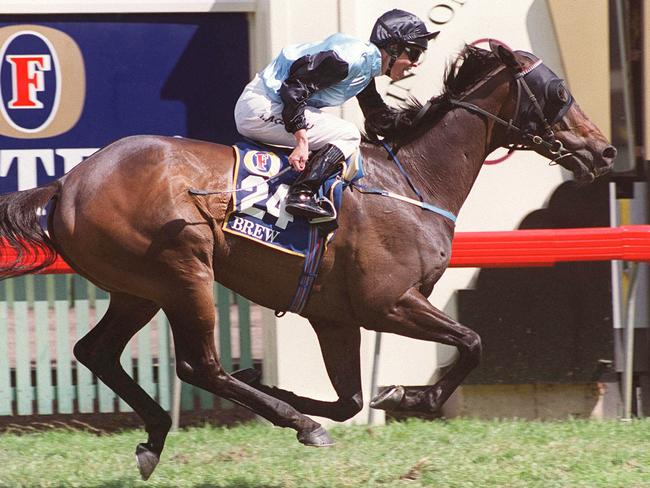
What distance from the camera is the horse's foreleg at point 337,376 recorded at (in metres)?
5.50

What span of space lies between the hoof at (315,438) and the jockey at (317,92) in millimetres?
981

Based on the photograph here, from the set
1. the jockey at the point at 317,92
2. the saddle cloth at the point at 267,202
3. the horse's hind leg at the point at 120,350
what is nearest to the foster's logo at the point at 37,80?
the horse's hind leg at the point at 120,350

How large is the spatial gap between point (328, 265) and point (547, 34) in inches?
113

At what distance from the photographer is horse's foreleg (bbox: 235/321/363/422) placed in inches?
216

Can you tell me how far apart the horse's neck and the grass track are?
1.30 meters

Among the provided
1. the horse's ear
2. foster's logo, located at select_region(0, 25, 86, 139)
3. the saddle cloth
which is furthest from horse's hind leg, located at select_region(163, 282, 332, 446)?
foster's logo, located at select_region(0, 25, 86, 139)

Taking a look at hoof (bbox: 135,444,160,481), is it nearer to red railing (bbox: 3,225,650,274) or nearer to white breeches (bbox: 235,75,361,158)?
white breeches (bbox: 235,75,361,158)

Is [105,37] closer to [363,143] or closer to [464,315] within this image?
[363,143]

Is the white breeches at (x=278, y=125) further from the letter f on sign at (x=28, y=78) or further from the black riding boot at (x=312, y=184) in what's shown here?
the letter f on sign at (x=28, y=78)

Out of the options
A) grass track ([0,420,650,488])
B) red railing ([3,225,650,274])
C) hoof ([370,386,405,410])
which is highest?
red railing ([3,225,650,274])

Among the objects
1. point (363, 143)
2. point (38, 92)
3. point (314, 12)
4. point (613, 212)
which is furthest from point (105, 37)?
point (613, 212)

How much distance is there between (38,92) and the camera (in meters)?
7.23

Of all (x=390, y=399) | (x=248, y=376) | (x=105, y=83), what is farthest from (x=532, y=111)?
(x=105, y=83)

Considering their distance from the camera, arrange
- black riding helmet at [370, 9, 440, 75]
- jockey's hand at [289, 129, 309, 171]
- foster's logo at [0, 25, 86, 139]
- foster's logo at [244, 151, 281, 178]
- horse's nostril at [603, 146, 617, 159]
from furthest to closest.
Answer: foster's logo at [0, 25, 86, 139] < horse's nostril at [603, 146, 617, 159] < black riding helmet at [370, 9, 440, 75] < foster's logo at [244, 151, 281, 178] < jockey's hand at [289, 129, 309, 171]
